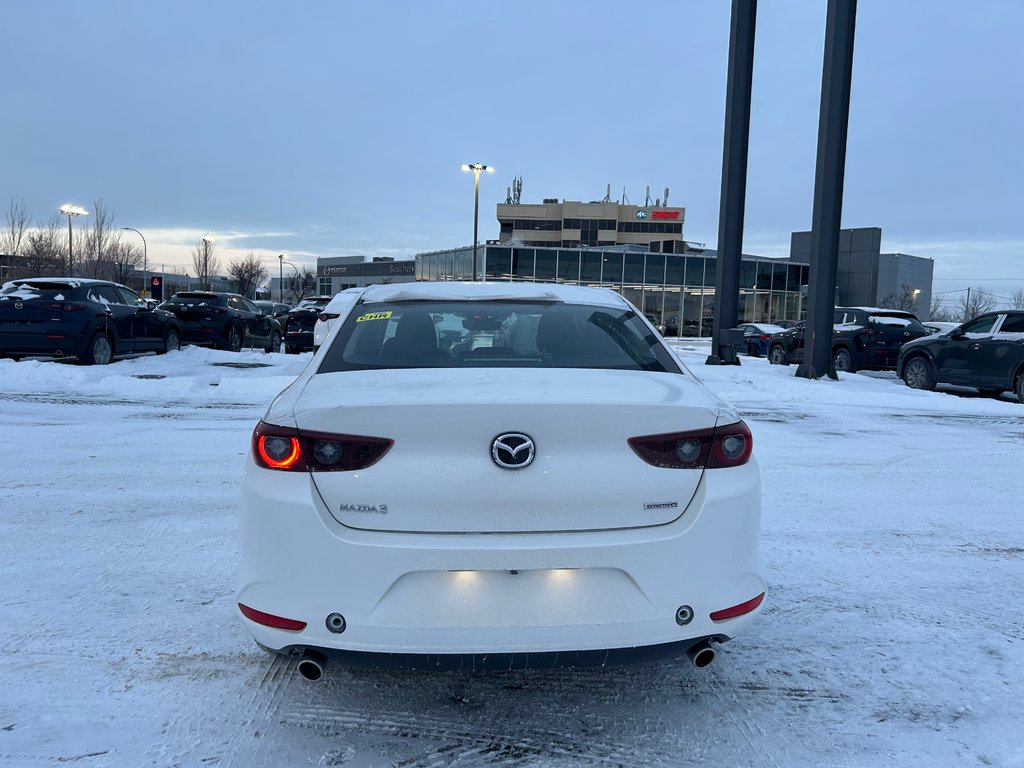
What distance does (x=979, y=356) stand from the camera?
13.5 metres

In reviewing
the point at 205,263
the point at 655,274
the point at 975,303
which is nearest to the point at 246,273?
the point at 205,263

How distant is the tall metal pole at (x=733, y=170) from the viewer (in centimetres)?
1683

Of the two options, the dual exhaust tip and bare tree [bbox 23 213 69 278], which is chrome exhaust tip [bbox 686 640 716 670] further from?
bare tree [bbox 23 213 69 278]

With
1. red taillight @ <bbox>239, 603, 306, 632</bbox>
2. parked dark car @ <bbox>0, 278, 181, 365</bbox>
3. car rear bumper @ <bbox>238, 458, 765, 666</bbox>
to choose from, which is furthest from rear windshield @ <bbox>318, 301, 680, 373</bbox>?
parked dark car @ <bbox>0, 278, 181, 365</bbox>

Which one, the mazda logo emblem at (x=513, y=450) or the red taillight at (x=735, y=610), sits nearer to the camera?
the mazda logo emblem at (x=513, y=450)

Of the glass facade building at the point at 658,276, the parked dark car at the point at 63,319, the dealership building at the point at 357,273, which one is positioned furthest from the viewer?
the dealership building at the point at 357,273

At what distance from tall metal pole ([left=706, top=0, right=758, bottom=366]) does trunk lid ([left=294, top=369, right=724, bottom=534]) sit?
50.2 ft

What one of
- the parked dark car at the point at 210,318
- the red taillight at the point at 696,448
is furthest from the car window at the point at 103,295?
the red taillight at the point at 696,448

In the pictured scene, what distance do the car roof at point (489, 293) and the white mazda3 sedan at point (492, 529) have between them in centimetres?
118

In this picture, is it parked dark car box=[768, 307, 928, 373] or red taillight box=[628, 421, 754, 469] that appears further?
parked dark car box=[768, 307, 928, 373]

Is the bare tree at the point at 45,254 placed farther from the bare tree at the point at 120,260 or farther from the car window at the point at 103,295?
the car window at the point at 103,295

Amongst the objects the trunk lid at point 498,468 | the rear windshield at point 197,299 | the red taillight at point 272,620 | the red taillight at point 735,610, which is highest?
the rear windshield at point 197,299

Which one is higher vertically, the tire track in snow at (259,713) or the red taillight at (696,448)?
the red taillight at (696,448)

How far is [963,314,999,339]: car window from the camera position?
1350cm
